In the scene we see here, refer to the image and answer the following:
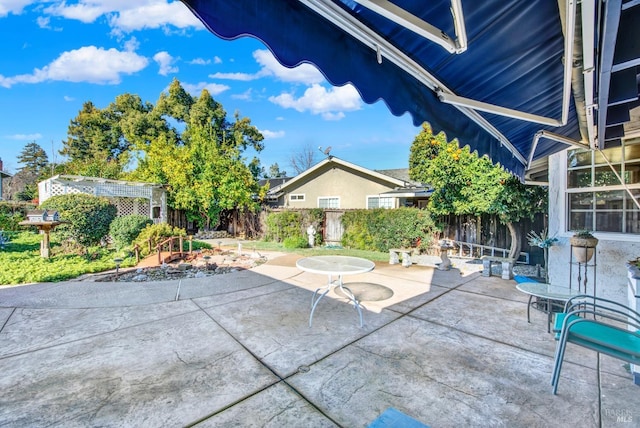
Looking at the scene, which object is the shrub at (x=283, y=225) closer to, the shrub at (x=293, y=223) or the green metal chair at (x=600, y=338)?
the shrub at (x=293, y=223)

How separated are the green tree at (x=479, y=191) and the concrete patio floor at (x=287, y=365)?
3460 millimetres

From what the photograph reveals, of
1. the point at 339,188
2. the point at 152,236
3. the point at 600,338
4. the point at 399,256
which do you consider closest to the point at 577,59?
the point at 600,338

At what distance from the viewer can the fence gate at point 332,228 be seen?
1306 centimetres

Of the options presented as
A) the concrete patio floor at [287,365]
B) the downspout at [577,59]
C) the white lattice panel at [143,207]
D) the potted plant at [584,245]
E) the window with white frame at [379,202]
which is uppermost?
the downspout at [577,59]

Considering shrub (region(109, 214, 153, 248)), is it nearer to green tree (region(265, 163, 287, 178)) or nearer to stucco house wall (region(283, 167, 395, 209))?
stucco house wall (region(283, 167, 395, 209))

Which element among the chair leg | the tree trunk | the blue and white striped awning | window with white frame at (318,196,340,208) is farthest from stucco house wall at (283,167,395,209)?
the blue and white striped awning

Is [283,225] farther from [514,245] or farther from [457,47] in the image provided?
[457,47]

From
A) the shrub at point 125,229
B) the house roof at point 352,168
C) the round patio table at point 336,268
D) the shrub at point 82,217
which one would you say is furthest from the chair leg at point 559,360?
the house roof at point 352,168

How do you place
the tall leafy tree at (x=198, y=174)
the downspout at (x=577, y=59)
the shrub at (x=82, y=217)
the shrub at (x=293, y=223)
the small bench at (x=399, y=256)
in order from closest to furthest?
1. the downspout at (x=577, y=59)
2. the small bench at (x=399, y=256)
3. the shrub at (x=82, y=217)
4. the shrub at (x=293, y=223)
5. the tall leafy tree at (x=198, y=174)

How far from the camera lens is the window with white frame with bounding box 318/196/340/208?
16.5m

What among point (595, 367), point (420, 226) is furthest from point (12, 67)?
point (595, 367)

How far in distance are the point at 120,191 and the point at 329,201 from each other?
10096mm

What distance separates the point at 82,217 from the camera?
9.12m

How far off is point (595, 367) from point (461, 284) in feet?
10.7
